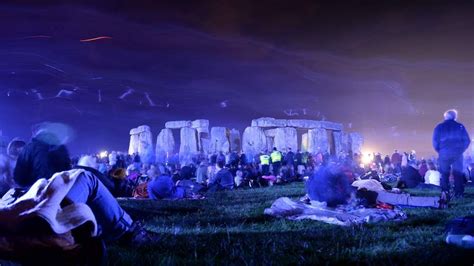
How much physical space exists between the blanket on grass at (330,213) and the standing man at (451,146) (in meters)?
→ 3.96

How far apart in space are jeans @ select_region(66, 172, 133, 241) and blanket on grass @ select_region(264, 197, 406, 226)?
10.8 feet

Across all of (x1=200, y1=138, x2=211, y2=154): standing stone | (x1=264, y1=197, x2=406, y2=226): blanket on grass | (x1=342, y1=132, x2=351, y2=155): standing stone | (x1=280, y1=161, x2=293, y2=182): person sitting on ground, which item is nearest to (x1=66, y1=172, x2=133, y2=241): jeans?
(x1=264, y1=197, x2=406, y2=226): blanket on grass

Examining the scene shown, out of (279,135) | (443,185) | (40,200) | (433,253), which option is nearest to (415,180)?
(443,185)

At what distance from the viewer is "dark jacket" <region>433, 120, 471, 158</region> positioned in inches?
379

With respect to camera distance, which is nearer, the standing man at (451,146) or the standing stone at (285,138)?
→ the standing man at (451,146)

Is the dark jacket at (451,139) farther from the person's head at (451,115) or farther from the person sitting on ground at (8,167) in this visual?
the person sitting on ground at (8,167)

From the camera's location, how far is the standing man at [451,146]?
962 cm

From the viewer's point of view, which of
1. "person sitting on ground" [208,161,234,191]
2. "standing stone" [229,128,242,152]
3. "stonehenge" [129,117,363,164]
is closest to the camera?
"person sitting on ground" [208,161,234,191]

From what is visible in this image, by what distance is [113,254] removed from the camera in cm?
345

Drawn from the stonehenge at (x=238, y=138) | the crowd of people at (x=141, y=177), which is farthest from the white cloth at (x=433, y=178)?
the stonehenge at (x=238, y=138)

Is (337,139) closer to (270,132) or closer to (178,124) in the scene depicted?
→ (270,132)

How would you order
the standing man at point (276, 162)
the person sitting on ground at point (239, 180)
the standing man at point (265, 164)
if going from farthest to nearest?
the standing man at point (276, 162)
the standing man at point (265, 164)
the person sitting on ground at point (239, 180)

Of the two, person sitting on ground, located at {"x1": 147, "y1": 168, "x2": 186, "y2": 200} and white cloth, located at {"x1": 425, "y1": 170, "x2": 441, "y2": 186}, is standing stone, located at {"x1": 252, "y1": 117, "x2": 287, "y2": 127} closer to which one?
white cloth, located at {"x1": 425, "y1": 170, "x2": 441, "y2": 186}

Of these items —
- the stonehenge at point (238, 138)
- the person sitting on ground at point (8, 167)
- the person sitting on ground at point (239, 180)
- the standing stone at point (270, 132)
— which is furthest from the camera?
the standing stone at point (270, 132)
